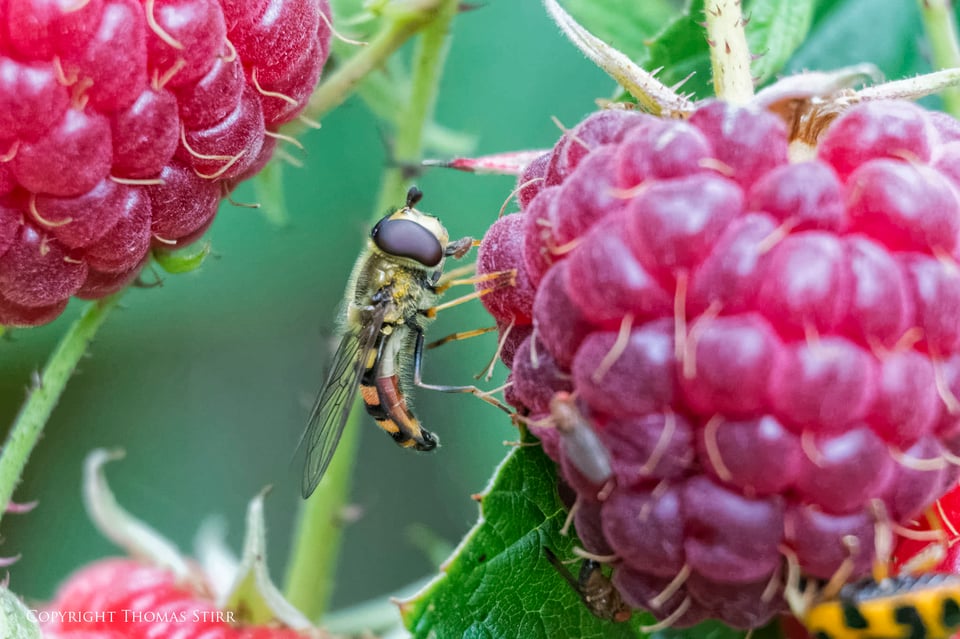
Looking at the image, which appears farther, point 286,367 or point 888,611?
point 286,367

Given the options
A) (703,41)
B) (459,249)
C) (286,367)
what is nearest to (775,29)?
(703,41)

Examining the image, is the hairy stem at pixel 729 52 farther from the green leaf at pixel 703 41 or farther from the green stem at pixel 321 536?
the green stem at pixel 321 536

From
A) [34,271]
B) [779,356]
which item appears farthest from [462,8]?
[779,356]

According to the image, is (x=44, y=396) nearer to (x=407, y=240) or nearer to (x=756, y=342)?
(x=407, y=240)

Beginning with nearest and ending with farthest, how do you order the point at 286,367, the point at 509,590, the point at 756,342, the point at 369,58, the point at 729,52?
the point at 756,342
the point at 729,52
the point at 509,590
the point at 369,58
the point at 286,367

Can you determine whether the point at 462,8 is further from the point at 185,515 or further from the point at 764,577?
the point at 185,515

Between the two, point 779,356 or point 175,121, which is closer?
point 779,356

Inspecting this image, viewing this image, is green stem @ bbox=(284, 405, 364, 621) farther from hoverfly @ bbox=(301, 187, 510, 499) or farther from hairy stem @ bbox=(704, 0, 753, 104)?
hairy stem @ bbox=(704, 0, 753, 104)
